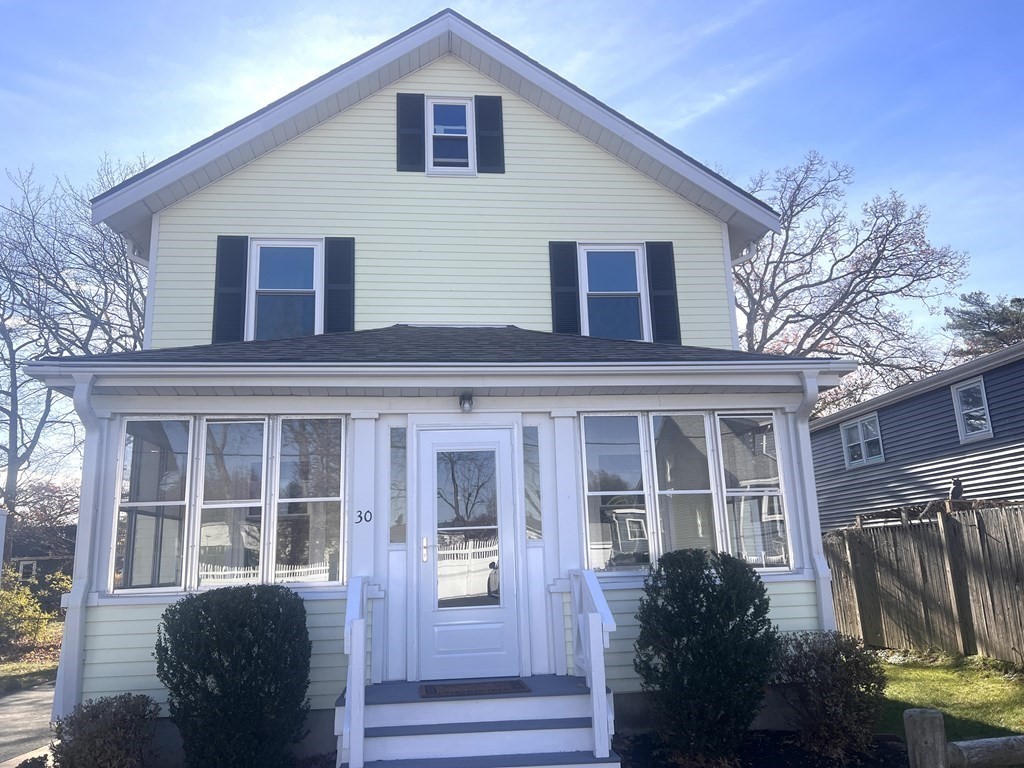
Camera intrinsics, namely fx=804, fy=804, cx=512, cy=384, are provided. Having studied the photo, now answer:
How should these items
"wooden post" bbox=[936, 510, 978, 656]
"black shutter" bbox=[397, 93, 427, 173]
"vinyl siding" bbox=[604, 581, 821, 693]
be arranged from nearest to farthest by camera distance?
"vinyl siding" bbox=[604, 581, 821, 693]
"black shutter" bbox=[397, 93, 427, 173]
"wooden post" bbox=[936, 510, 978, 656]

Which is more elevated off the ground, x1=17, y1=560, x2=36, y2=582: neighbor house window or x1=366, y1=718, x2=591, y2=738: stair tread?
x1=17, y1=560, x2=36, y2=582: neighbor house window

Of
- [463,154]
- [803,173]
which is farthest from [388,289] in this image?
[803,173]

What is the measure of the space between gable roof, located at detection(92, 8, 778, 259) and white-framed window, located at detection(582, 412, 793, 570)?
130 inches

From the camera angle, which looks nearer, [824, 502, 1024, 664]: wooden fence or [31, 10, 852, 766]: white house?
[31, 10, 852, 766]: white house

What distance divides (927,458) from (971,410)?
1.53 metres

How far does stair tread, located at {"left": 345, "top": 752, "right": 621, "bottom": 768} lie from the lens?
19.4 ft

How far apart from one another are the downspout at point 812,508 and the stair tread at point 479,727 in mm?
2790

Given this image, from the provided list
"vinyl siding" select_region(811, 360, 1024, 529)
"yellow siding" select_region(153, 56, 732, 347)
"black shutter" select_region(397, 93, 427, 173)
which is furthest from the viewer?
"vinyl siding" select_region(811, 360, 1024, 529)

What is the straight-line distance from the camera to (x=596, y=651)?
6.22 meters

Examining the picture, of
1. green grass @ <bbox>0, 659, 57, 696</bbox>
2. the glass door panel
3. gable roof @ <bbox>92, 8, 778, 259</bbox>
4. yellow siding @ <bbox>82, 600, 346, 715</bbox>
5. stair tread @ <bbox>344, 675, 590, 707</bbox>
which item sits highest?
gable roof @ <bbox>92, 8, 778, 259</bbox>

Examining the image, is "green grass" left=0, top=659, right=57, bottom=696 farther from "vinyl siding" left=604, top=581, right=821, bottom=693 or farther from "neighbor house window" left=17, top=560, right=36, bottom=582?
"vinyl siding" left=604, top=581, right=821, bottom=693

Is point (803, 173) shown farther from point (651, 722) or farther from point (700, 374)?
point (651, 722)

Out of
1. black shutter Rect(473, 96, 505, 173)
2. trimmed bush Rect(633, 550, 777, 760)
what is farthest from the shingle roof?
black shutter Rect(473, 96, 505, 173)

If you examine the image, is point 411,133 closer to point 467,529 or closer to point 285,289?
point 285,289
